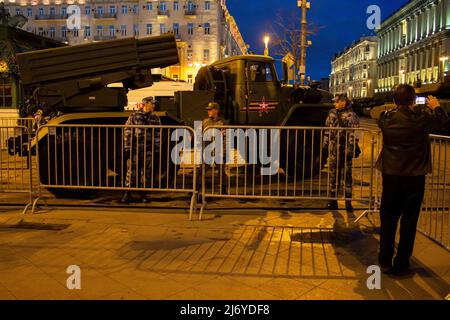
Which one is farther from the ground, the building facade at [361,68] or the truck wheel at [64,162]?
the building facade at [361,68]

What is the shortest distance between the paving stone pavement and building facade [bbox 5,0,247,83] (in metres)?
67.3

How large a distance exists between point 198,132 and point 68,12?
77.3m

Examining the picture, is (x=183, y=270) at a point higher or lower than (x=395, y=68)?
lower

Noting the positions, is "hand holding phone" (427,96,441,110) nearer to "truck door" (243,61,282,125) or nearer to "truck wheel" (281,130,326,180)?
"truck wheel" (281,130,326,180)

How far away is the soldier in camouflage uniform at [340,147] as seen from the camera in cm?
761

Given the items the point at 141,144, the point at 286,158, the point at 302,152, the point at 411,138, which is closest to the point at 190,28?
the point at 302,152

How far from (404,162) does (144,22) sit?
76.7 metres

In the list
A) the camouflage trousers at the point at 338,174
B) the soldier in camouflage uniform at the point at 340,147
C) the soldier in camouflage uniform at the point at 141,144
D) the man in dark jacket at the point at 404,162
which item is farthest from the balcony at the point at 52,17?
the man in dark jacket at the point at 404,162

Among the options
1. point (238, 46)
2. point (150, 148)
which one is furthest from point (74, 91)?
point (238, 46)

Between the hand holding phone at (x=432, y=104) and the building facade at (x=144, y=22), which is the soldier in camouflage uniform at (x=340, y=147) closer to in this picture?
the hand holding phone at (x=432, y=104)

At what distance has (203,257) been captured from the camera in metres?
5.40

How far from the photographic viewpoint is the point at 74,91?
9.20m

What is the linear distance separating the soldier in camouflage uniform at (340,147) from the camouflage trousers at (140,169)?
2.91m
